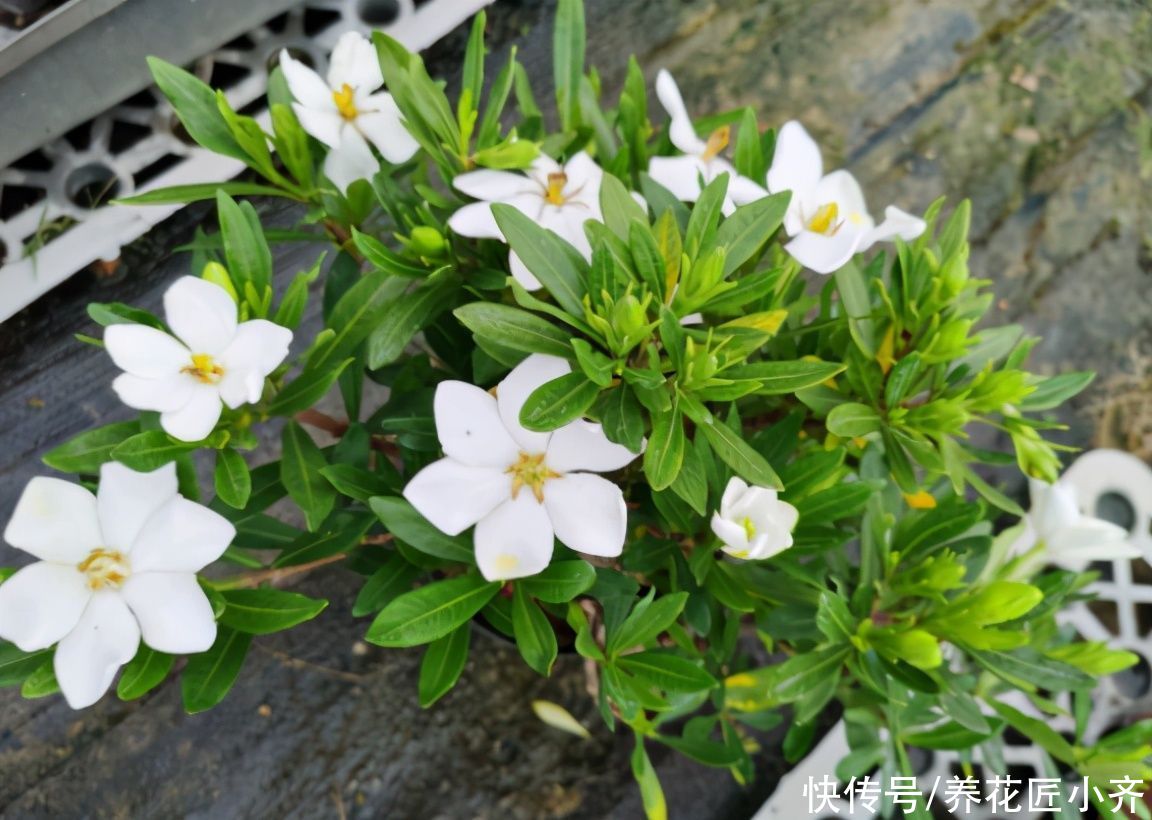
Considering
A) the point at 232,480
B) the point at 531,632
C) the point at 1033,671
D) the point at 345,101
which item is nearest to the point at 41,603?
the point at 232,480

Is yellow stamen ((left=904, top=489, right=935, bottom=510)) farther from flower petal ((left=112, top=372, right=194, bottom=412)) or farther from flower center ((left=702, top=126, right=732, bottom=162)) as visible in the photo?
flower petal ((left=112, top=372, right=194, bottom=412))

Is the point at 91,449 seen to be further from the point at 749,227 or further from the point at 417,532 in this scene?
the point at 749,227

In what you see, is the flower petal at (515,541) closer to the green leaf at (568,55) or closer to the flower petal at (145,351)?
the flower petal at (145,351)

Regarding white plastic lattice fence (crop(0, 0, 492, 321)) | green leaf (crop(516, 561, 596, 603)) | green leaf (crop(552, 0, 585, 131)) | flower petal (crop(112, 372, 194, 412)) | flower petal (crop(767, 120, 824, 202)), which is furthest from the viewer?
white plastic lattice fence (crop(0, 0, 492, 321))

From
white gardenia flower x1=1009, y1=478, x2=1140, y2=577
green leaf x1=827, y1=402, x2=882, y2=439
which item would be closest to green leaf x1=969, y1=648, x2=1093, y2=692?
white gardenia flower x1=1009, y1=478, x2=1140, y2=577

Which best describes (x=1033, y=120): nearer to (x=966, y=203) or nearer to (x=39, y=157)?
(x=966, y=203)

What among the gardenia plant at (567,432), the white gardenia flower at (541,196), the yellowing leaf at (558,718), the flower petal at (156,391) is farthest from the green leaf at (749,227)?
the yellowing leaf at (558,718)

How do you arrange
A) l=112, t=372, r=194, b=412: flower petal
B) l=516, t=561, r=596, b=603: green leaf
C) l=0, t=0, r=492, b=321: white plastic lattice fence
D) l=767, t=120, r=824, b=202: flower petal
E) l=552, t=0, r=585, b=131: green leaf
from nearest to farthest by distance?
l=112, t=372, r=194, b=412: flower petal < l=516, t=561, r=596, b=603: green leaf < l=767, t=120, r=824, b=202: flower petal < l=552, t=0, r=585, b=131: green leaf < l=0, t=0, r=492, b=321: white plastic lattice fence
